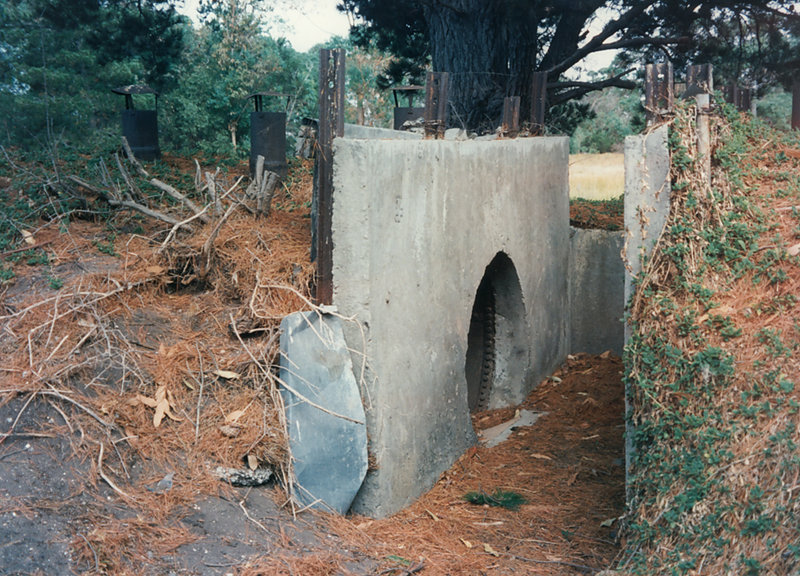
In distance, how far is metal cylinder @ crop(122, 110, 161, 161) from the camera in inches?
356

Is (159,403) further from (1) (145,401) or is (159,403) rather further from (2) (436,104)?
(2) (436,104)

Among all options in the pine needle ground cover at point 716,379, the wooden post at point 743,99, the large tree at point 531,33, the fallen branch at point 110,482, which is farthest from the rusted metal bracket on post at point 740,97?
the fallen branch at point 110,482

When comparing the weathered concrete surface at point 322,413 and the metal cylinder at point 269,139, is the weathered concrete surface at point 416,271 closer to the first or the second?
the weathered concrete surface at point 322,413

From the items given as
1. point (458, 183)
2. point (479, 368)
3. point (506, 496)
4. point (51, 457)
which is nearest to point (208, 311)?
point (51, 457)

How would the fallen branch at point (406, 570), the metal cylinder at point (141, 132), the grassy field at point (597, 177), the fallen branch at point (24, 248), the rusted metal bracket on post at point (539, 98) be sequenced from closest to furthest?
the fallen branch at point (406, 570) < the fallen branch at point (24, 248) < the rusted metal bracket on post at point (539, 98) < the metal cylinder at point (141, 132) < the grassy field at point (597, 177)

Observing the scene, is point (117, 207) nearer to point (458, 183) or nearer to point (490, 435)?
point (458, 183)

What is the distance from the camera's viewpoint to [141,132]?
9094 millimetres

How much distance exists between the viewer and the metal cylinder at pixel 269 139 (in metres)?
8.81

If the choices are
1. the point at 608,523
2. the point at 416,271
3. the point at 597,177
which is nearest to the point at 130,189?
the point at 416,271

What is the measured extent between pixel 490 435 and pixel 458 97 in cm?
474

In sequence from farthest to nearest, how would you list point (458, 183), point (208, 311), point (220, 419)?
point (458, 183) → point (208, 311) → point (220, 419)

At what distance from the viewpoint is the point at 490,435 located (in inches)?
282

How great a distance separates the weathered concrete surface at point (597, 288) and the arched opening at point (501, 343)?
5.14 feet

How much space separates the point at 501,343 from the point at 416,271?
2516 mm
